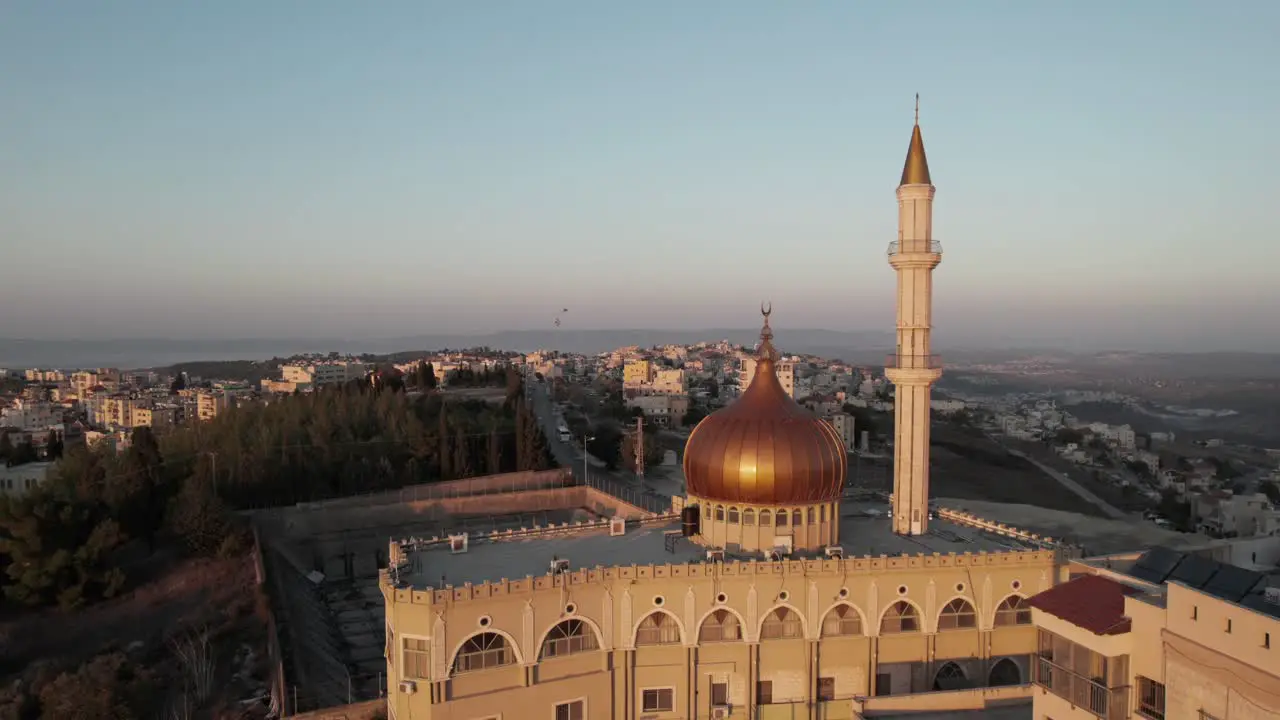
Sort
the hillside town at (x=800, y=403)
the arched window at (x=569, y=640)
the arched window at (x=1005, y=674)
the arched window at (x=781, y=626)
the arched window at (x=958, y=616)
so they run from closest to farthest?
the arched window at (x=569, y=640)
the arched window at (x=781, y=626)
the arched window at (x=958, y=616)
the arched window at (x=1005, y=674)
the hillside town at (x=800, y=403)

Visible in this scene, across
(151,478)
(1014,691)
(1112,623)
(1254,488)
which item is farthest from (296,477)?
(1254,488)

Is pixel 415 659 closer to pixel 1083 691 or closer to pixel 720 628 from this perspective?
pixel 720 628

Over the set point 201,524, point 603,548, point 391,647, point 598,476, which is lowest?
point 598,476

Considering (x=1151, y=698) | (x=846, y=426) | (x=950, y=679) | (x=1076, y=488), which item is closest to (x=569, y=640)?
(x=950, y=679)

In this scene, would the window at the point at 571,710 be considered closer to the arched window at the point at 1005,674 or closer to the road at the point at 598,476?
the arched window at the point at 1005,674

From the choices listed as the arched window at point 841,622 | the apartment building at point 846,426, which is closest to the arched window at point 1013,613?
the arched window at point 841,622

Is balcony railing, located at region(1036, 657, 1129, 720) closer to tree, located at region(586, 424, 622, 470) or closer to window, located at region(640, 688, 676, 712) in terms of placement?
window, located at region(640, 688, 676, 712)

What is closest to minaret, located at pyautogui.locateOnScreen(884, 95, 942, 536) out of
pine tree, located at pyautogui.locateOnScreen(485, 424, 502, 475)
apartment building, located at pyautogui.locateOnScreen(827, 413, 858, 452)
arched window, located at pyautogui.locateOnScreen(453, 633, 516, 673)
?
arched window, located at pyautogui.locateOnScreen(453, 633, 516, 673)
